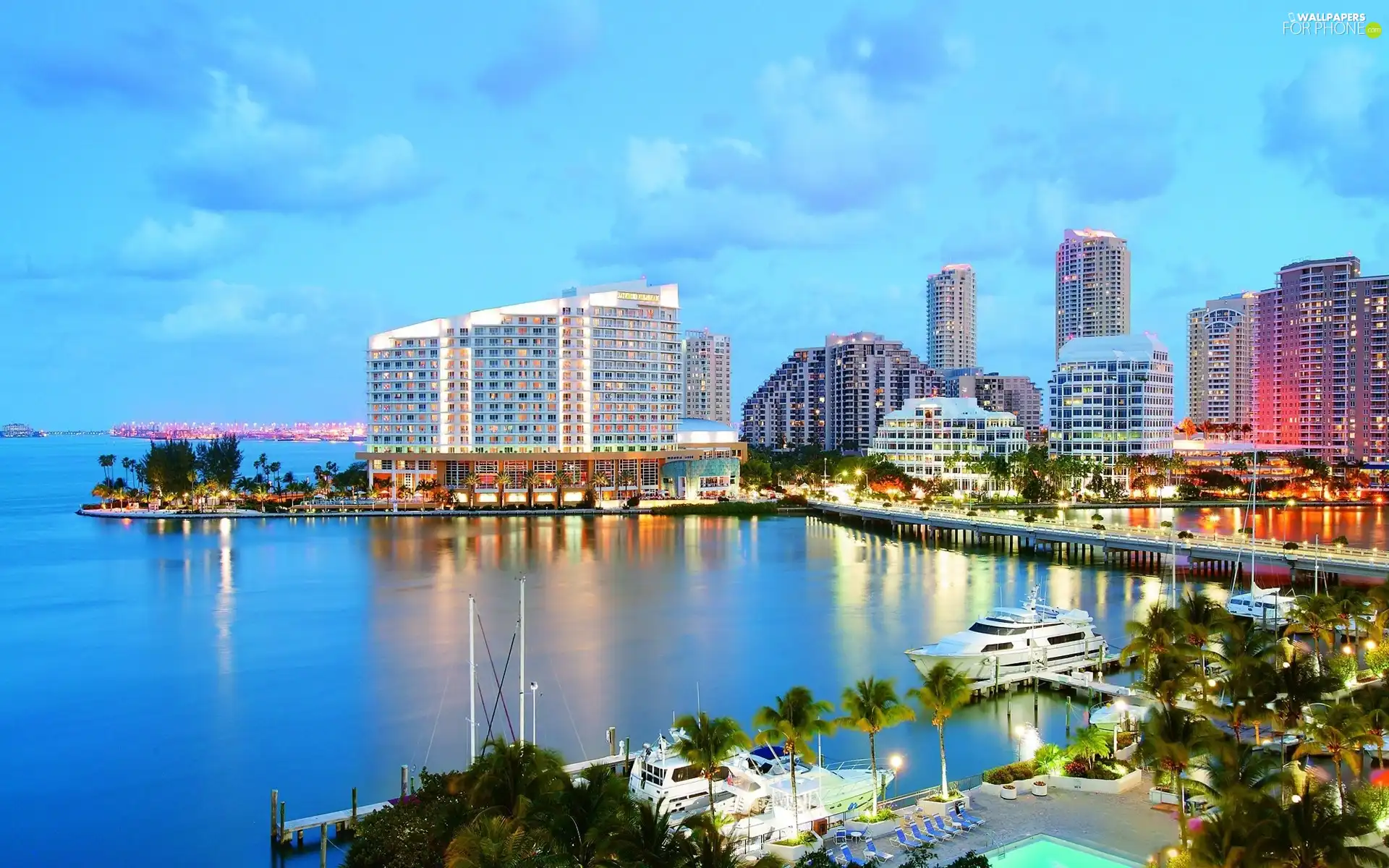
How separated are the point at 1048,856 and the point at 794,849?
5204mm

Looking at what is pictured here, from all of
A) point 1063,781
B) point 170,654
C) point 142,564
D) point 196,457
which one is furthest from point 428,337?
point 1063,781

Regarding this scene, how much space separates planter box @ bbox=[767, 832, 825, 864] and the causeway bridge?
40499mm

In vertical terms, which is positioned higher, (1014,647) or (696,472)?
Result: (696,472)

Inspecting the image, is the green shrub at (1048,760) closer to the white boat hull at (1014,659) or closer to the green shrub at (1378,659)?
the white boat hull at (1014,659)

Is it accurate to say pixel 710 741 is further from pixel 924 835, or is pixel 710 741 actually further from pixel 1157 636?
pixel 1157 636

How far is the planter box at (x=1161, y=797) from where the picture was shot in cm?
2277

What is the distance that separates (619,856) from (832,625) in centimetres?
3830

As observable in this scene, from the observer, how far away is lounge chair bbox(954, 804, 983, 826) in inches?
856

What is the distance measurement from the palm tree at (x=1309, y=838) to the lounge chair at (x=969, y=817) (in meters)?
7.59

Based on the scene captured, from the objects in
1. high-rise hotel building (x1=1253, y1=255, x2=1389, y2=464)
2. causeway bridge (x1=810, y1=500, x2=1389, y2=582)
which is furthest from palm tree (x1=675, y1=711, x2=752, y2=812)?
high-rise hotel building (x1=1253, y1=255, x2=1389, y2=464)

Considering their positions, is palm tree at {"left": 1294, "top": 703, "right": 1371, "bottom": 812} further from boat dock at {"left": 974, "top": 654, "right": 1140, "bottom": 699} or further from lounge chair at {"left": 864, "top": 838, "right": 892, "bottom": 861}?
boat dock at {"left": 974, "top": 654, "right": 1140, "bottom": 699}

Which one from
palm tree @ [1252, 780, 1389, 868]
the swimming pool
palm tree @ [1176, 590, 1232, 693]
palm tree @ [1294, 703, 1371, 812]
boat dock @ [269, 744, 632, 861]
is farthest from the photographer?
palm tree @ [1176, 590, 1232, 693]

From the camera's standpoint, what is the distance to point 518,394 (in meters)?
128

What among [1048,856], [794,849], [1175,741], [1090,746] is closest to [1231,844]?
[1175,741]
